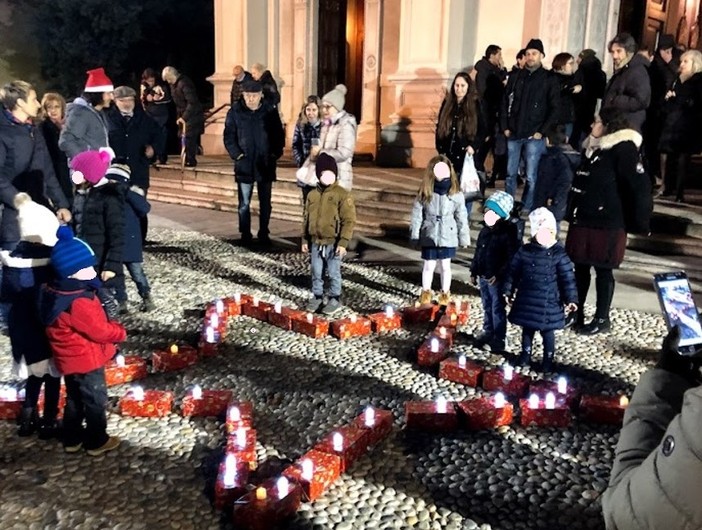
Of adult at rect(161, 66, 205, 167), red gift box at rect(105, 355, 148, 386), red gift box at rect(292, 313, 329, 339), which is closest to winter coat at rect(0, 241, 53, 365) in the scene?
red gift box at rect(105, 355, 148, 386)

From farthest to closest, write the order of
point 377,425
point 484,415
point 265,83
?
point 265,83
point 484,415
point 377,425

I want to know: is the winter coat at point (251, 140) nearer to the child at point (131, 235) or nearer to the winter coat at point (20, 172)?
the child at point (131, 235)

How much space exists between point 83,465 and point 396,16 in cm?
1323

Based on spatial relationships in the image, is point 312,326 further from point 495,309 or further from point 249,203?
point 249,203

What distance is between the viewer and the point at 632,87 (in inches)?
314

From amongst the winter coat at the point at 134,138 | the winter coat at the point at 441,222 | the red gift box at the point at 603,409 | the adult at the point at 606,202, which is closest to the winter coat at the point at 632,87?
the adult at the point at 606,202

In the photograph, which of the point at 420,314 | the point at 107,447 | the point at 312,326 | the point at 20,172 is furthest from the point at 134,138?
the point at 107,447

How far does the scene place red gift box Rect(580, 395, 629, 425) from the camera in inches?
167

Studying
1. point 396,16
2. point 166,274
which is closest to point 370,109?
point 396,16

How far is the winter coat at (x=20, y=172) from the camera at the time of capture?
5.68 metres

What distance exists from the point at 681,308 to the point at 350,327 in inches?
141

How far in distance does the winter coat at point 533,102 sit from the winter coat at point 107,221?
16.6 ft

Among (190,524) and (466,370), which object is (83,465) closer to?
(190,524)

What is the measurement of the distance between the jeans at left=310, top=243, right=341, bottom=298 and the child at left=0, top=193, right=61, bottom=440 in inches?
101
